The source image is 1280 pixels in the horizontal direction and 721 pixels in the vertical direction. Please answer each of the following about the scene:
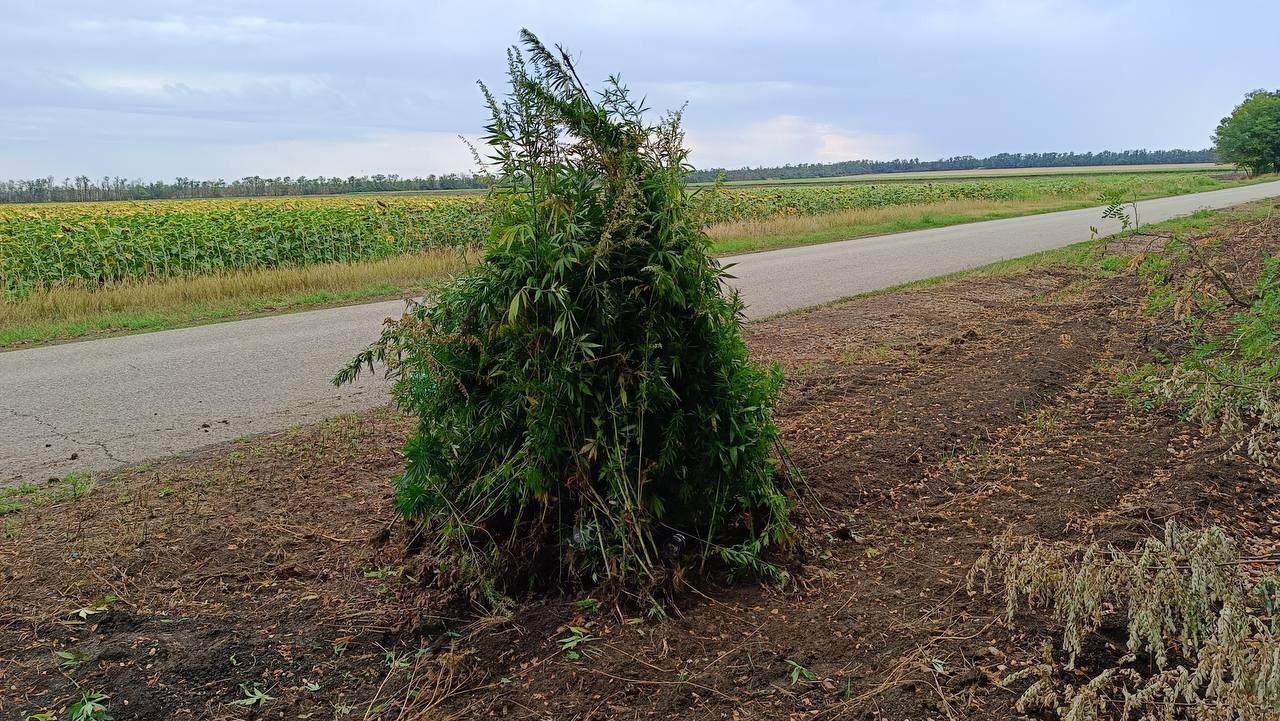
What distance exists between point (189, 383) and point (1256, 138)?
80377 millimetres

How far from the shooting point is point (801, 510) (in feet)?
14.1

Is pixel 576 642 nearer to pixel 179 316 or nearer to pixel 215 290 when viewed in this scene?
pixel 179 316

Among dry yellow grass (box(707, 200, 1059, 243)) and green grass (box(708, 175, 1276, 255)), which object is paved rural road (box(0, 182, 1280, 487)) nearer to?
green grass (box(708, 175, 1276, 255))

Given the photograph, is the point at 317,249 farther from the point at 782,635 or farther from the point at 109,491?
the point at 782,635

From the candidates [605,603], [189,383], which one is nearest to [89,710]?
[605,603]

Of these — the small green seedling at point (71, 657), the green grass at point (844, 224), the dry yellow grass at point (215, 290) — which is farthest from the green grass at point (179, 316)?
the green grass at point (844, 224)

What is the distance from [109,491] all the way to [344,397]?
90.0 inches

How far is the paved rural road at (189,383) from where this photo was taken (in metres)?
6.06

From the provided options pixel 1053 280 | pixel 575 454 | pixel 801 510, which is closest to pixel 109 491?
pixel 575 454

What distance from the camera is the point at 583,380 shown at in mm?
3396

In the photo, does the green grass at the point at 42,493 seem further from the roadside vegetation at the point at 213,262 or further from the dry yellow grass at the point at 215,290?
the dry yellow grass at the point at 215,290

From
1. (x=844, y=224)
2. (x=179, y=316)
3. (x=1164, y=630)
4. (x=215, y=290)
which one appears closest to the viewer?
(x=1164, y=630)

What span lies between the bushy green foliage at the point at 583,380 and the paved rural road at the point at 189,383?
322 centimetres

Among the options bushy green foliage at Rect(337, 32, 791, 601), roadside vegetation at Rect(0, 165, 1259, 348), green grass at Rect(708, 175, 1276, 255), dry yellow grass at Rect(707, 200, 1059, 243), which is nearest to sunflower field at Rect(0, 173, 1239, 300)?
roadside vegetation at Rect(0, 165, 1259, 348)
